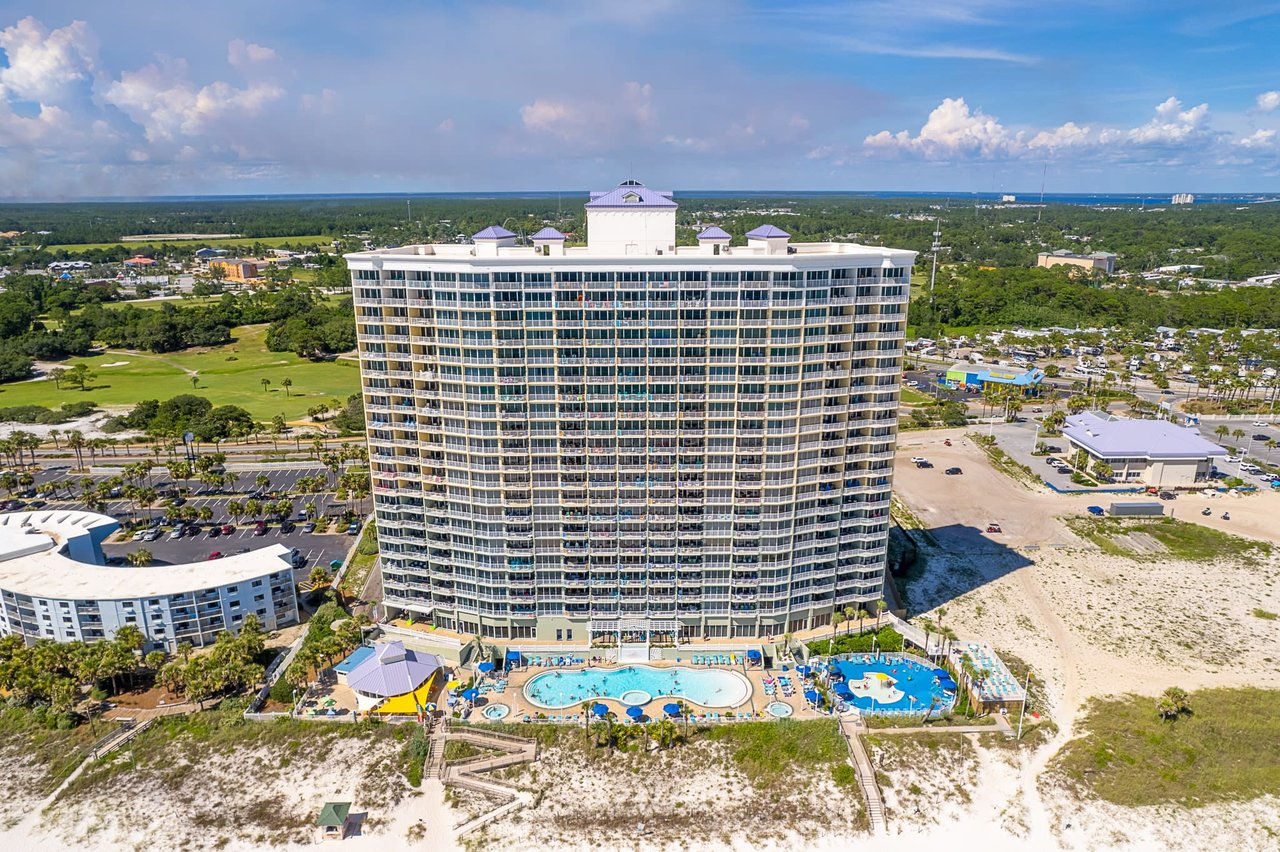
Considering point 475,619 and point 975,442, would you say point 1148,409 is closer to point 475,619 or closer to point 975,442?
point 975,442

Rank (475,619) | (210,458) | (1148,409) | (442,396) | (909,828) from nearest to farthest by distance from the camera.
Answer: (909,828) → (442,396) → (475,619) → (210,458) → (1148,409)

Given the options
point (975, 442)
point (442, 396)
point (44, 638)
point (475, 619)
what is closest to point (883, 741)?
point (475, 619)

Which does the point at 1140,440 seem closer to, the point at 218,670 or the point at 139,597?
the point at 218,670

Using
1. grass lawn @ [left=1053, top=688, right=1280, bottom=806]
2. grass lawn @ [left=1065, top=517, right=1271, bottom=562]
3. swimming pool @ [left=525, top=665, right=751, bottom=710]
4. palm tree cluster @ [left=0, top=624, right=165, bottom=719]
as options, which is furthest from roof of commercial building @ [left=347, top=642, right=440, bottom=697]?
grass lawn @ [left=1065, top=517, right=1271, bottom=562]

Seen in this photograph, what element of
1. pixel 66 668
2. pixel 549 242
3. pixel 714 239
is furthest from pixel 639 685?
pixel 66 668

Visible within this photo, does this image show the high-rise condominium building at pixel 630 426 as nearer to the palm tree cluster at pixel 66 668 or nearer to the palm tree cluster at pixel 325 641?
the palm tree cluster at pixel 325 641

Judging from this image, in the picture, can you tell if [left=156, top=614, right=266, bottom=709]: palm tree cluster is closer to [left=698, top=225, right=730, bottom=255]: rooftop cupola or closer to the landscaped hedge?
the landscaped hedge
